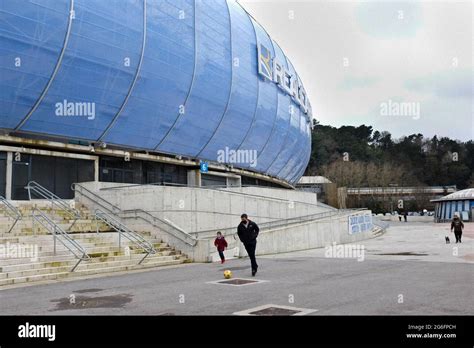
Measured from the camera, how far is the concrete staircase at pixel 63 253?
37.9 ft

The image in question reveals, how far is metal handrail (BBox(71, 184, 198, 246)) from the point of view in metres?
16.1

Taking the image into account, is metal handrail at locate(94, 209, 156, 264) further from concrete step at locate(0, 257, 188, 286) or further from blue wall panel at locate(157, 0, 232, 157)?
blue wall panel at locate(157, 0, 232, 157)

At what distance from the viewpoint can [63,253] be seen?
521 inches

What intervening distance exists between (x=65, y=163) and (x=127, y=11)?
8063 millimetres

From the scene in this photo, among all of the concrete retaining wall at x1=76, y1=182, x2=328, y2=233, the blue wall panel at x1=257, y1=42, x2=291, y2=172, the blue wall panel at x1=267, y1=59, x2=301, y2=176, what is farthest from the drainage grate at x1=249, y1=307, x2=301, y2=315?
the blue wall panel at x1=267, y1=59, x2=301, y2=176

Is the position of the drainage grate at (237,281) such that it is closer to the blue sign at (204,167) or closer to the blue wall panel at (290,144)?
the blue sign at (204,167)

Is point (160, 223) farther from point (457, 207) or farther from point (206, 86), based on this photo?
point (457, 207)

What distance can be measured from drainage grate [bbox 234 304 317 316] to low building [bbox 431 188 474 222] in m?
53.5

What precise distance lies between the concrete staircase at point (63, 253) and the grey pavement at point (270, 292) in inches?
38.6

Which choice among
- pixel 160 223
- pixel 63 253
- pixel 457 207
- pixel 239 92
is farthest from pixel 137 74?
pixel 457 207

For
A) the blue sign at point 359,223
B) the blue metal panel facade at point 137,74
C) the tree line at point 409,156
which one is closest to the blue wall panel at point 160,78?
the blue metal panel facade at point 137,74

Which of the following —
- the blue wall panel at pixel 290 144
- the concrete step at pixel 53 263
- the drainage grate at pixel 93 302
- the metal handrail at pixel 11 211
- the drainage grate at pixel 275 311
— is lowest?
the drainage grate at pixel 93 302

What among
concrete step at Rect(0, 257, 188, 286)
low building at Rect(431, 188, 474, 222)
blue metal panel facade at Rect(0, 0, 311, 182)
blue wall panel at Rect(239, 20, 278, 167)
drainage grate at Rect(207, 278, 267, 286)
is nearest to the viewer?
drainage grate at Rect(207, 278, 267, 286)
